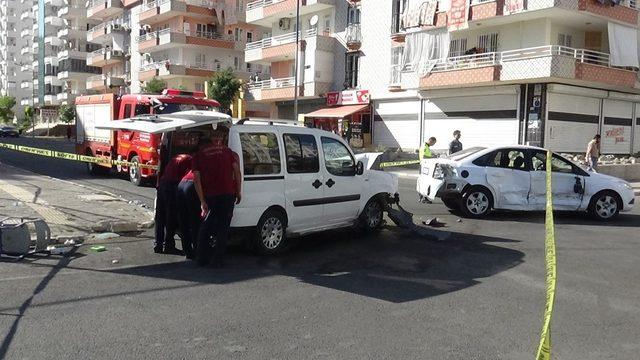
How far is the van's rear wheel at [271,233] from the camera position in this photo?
7785 millimetres

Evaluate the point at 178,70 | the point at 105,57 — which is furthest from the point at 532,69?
the point at 105,57

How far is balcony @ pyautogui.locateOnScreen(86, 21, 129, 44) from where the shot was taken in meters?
65.4

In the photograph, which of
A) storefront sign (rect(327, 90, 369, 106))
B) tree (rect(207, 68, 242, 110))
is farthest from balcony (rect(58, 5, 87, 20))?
storefront sign (rect(327, 90, 369, 106))

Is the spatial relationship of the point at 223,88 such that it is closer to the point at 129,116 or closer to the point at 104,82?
the point at 129,116

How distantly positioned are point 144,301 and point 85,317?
642 mm

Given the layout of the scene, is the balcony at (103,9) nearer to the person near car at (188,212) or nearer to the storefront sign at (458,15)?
the storefront sign at (458,15)

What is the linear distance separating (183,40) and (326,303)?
1982 inches

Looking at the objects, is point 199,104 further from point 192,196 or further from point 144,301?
point 144,301

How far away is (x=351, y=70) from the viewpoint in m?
37.9

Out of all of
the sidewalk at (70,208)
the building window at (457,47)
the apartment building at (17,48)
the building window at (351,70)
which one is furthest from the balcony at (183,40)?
the apartment building at (17,48)

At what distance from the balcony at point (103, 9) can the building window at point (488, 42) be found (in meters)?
48.9

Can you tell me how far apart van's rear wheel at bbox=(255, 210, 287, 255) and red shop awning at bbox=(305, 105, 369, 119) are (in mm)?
27258

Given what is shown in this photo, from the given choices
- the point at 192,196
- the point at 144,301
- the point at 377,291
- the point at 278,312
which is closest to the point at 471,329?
the point at 377,291

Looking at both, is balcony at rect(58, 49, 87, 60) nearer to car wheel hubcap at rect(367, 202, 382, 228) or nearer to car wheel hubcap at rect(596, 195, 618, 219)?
car wheel hubcap at rect(367, 202, 382, 228)
